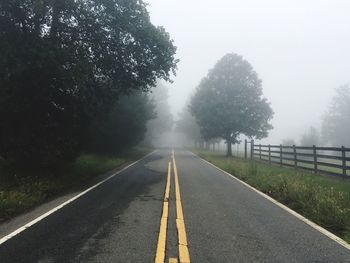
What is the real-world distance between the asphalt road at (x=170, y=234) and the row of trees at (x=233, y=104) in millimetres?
28957

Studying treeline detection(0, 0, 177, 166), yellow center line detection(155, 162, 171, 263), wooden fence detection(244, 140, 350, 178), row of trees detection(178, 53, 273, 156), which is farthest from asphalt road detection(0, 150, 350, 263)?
row of trees detection(178, 53, 273, 156)

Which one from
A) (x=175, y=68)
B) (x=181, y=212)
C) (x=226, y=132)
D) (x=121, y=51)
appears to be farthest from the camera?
(x=226, y=132)

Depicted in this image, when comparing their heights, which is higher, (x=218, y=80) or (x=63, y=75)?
(x=218, y=80)

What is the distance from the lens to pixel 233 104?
4016 cm

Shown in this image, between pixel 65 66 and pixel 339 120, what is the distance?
197 feet

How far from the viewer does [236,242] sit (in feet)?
21.2

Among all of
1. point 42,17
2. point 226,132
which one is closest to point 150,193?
point 42,17

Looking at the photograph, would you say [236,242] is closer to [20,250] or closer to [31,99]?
[20,250]

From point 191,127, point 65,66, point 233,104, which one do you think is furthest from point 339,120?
point 65,66

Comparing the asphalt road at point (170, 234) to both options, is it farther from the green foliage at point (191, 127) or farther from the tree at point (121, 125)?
the green foliage at point (191, 127)

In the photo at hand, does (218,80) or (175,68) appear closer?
(175,68)

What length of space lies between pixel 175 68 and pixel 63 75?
6.63m

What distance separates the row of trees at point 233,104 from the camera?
130 feet

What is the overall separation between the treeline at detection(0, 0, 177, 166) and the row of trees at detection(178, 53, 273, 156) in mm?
22096
